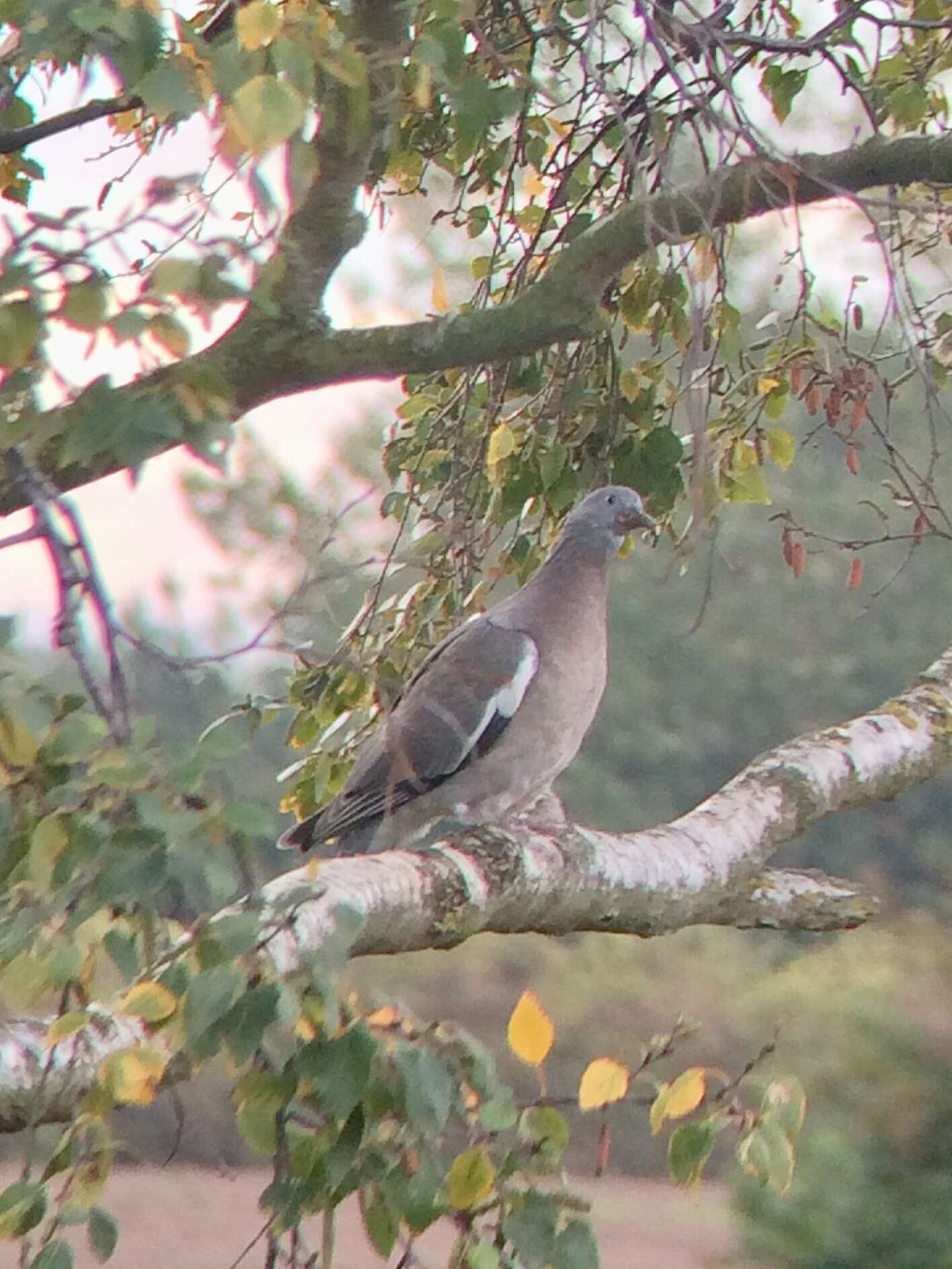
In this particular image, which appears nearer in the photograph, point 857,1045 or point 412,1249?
point 412,1249

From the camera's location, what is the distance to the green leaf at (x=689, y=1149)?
73cm

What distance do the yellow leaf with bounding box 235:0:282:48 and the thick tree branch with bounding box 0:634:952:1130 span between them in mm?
432

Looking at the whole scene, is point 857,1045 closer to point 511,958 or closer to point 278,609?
point 511,958

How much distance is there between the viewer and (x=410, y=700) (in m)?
1.95

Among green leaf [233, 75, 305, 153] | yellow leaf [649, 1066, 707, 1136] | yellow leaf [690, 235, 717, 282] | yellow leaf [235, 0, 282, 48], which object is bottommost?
yellow leaf [649, 1066, 707, 1136]

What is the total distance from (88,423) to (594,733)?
631 centimetres

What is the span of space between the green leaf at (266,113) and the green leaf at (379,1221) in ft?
1.50

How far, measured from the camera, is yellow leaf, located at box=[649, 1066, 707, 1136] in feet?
2.34

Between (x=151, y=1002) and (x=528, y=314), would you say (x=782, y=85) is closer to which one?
(x=528, y=314)

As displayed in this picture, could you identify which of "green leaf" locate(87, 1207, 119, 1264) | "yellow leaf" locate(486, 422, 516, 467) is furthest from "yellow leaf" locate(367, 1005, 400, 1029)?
"yellow leaf" locate(486, 422, 516, 467)

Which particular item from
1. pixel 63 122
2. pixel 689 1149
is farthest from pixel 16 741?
pixel 63 122

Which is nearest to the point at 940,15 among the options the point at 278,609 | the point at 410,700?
the point at 410,700

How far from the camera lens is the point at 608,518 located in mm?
1940

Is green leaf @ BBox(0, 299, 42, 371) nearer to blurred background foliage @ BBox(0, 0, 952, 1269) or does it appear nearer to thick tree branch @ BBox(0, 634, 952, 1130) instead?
blurred background foliage @ BBox(0, 0, 952, 1269)
